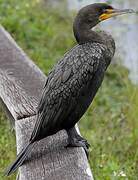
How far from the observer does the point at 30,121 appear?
3.77 metres

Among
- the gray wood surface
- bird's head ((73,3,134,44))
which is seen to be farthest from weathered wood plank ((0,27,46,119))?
bird's head ((73,3,134,44))

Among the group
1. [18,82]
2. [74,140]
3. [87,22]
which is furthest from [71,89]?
[18,82]

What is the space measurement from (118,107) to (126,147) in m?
1.47

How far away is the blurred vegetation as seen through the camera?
4.37m

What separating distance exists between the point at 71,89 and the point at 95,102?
326 centimetres

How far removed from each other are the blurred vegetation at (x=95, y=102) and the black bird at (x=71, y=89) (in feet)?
1.86

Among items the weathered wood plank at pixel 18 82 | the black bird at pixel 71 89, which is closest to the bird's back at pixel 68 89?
the black bird at pixel 71 89

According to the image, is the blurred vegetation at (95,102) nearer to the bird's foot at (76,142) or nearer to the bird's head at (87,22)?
the bird's foot at (76,142)

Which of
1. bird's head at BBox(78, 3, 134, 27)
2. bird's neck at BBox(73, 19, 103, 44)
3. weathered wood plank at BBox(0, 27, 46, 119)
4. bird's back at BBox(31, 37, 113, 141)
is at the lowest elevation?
weathered wood plank at BBox(0, 27, 46, 119)

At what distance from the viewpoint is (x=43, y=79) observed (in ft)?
14.1

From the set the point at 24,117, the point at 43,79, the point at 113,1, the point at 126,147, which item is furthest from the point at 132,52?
the point at 24,117

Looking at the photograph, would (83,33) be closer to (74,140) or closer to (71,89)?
(71,89)

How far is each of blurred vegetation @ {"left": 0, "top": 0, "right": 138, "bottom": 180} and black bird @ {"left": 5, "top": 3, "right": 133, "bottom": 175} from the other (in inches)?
22.4

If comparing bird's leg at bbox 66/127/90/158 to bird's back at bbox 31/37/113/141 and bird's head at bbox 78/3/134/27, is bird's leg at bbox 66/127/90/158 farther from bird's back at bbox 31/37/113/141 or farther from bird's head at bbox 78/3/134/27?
bird's head at bbox 78/3/134/27
